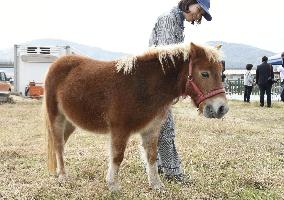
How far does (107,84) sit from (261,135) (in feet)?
19.8

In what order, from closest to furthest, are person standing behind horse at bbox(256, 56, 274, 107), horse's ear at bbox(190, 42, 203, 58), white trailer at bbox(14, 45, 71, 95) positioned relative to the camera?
horse's ear at bbox(190, 42, 203, 58) < person standing behind horse at bbox(256, 56, 274, 107) < white trailer at bbox(14, 45, 71, 95)

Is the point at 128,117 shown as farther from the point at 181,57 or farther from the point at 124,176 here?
the point at 124,176

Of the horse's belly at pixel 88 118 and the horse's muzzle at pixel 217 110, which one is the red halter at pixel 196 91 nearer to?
the horse's muzzle at pixel 217 110

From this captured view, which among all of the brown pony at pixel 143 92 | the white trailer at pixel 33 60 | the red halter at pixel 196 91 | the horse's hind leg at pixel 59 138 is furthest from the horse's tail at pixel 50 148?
the white trailer at pixel 33 60

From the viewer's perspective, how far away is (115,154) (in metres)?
5.06

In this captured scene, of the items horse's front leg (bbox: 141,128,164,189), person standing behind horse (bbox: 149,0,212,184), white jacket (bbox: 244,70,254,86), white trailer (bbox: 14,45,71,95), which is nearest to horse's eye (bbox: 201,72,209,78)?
person standing behind horse (bbox: 149,0,212,184)

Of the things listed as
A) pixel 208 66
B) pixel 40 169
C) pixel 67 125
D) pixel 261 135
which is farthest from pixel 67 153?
pixel 261 135

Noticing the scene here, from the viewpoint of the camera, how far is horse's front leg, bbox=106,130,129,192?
→ 4.97 m

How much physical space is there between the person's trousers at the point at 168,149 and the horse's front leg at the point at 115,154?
30.8 inches

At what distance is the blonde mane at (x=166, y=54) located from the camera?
4.81m

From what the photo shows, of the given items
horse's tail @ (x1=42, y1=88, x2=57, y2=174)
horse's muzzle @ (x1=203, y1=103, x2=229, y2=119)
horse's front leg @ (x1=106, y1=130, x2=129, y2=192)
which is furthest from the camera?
horse's tail @ (x1=42, y1=88, x2=57, y2=174)

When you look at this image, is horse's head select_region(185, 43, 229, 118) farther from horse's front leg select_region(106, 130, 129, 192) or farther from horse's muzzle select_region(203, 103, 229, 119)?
horse's front leg select_region(106, 130, 129, 192)

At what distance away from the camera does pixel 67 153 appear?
303 inches

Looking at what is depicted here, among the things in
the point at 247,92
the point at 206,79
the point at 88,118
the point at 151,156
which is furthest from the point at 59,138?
the point at 247,92
